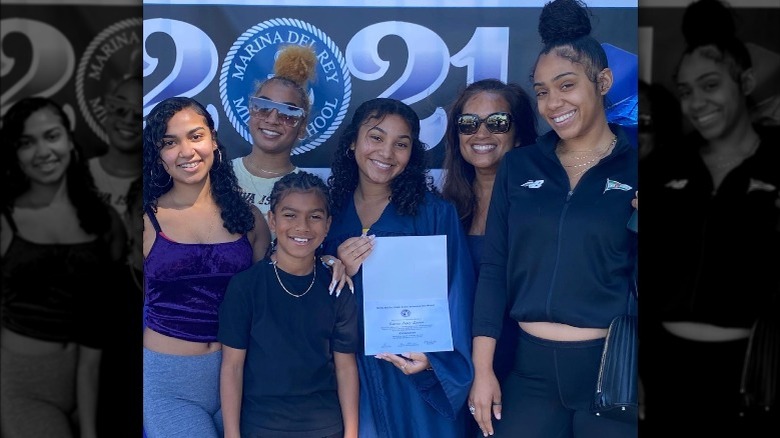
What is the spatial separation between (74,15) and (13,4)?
0.27 m

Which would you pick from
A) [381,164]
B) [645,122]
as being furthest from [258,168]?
[645,122]

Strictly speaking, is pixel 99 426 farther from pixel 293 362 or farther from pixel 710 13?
pixel 710 13

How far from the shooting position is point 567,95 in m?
3.30

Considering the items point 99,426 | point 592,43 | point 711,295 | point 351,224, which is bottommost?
point 99,426

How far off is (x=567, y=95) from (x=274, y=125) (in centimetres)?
134

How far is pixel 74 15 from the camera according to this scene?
3248mm

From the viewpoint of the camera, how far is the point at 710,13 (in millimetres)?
3424

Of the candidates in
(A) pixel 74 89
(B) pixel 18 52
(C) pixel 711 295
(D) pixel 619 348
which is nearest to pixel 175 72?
(A) pixel 74 89

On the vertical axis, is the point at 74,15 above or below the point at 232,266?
above

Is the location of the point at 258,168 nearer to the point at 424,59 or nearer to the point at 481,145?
the point at 424,59

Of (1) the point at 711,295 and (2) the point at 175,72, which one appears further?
(1) the point at 711,295

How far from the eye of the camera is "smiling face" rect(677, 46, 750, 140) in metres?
3.44

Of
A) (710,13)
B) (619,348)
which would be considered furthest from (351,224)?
(710,13)

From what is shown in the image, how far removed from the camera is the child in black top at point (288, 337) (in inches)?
127
